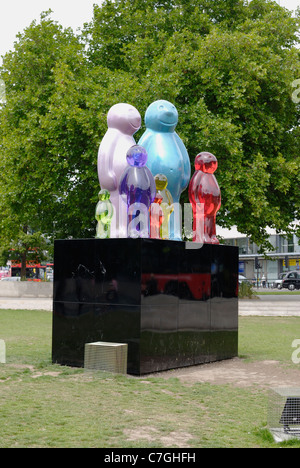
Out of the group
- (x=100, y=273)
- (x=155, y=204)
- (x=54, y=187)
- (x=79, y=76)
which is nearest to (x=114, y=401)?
(x=100, y=273)

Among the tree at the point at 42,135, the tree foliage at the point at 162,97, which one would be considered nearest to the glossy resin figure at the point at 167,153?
the tree foliage at the point at 162,97

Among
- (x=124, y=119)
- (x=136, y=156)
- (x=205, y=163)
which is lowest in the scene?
(x=136, y=156)

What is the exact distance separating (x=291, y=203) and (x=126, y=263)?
17.5 metres

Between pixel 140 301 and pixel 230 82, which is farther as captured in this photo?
pixel 230 82

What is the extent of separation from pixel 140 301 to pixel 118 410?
2.78 metres

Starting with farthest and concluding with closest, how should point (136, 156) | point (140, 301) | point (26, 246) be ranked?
point (26, 246) < point (136, 156) < point (140, 301)

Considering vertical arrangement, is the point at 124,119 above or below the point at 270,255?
below

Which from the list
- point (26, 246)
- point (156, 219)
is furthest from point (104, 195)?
point (26, 246)

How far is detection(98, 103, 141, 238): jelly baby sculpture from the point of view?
38.5 ft

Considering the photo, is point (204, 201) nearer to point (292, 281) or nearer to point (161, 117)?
point (161, 117)

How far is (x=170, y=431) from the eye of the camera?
20.5 ft

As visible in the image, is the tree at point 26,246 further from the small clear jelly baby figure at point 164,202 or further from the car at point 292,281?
the small clear jelly baby figure at point 164,202

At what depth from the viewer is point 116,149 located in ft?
38.9

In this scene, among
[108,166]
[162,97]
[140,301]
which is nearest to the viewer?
Result: [140,301]
